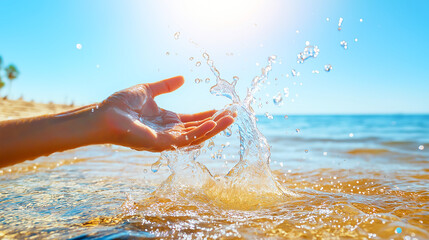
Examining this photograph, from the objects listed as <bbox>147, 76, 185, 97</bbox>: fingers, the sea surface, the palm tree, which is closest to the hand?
<bbox>147, 76, 185, 97</bbox>: fingers

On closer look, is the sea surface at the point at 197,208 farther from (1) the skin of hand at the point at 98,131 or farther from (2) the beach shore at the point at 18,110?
(2) the beach shore at the point at 18,110

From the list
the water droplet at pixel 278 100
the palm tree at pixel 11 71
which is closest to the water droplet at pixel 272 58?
the water droplet at pixel 278 100

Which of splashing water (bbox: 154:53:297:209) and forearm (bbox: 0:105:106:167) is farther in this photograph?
splashing water (bbox: 154:53:297:209)

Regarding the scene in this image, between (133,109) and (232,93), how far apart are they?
3.60 feet

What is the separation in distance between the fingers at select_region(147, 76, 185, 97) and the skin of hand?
0.24m

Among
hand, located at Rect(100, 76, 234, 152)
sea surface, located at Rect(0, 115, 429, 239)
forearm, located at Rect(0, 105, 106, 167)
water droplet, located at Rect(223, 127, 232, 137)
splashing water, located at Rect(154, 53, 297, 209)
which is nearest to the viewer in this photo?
sea surface, located at Rect(0, 115, 429, 239)

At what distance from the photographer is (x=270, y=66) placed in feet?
11.7

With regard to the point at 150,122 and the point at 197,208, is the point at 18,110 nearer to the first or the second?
the point at 150,122

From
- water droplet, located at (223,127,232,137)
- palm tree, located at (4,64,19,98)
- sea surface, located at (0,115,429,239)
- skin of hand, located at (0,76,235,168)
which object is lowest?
sea surface, located at (0,115,429,239)

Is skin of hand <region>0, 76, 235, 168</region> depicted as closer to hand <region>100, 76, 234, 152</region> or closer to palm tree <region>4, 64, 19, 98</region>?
hand <region>100, 76, 234, 152</region>

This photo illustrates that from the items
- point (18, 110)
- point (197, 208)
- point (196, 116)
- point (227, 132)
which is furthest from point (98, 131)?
point (18, 110)

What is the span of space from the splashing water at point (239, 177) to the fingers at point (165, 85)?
A: 15.8 inches

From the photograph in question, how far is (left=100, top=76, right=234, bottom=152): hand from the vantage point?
2.48 m

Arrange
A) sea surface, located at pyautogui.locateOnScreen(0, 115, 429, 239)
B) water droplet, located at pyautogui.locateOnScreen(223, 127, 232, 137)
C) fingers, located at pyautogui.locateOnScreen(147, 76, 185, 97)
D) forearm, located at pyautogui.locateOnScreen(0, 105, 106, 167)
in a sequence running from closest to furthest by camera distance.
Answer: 1. sea surface, located at pyautogui.locateOnScreen(0, 115, 429, 239)
2. forearm, located at pyautogui.locateOnScreen(0, 105, 106, 167)
3. fingers, located at pyautogui.locateOnScreen(147, 76, 185, 97)
4. water droplet, located at pyautogui.locateOnScreen(223, 127, 232, 137)
